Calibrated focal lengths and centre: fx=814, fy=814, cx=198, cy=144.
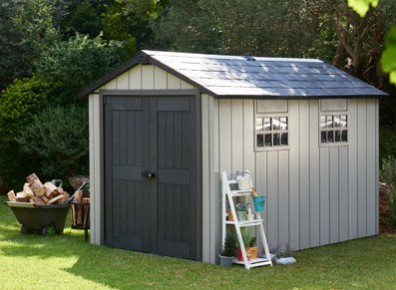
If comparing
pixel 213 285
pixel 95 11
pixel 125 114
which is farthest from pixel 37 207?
pixel 95 11

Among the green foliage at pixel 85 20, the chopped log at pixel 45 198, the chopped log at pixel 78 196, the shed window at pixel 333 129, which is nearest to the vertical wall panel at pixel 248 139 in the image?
the shed window at pixel 333 129

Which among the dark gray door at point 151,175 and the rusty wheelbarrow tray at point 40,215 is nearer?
the dark gray door at point 151,175

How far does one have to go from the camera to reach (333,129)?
1122cm

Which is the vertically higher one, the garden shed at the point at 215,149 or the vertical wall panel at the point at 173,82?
the vertical wall panel at the point at 173,82

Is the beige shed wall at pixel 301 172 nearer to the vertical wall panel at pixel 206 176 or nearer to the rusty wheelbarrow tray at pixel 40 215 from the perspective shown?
the vertical wall panel at pixel 206 176

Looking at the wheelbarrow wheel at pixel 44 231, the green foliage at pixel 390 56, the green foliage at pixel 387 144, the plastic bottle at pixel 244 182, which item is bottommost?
the wheelbarrow wheel at pixel 44 231

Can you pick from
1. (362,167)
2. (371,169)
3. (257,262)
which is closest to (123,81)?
(257,262)

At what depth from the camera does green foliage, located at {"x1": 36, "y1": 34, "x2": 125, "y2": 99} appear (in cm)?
1725

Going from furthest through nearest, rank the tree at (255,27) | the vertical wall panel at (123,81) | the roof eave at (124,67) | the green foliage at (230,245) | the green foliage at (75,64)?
the green foliage at (75,64) < the tree at (255,27) < the vertical wall panel at (123,81) < the roof eave at (124,67) < the green foliage at (230,245)

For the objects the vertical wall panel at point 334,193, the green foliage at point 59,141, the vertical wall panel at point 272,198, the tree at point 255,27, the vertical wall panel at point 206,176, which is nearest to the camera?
the vertical wall panel at point 206,176

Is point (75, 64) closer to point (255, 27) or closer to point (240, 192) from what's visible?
point (255, 27)

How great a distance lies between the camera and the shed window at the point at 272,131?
10.0 meters

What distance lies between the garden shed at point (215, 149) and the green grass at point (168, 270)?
0.38 m

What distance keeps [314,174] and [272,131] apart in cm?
107
